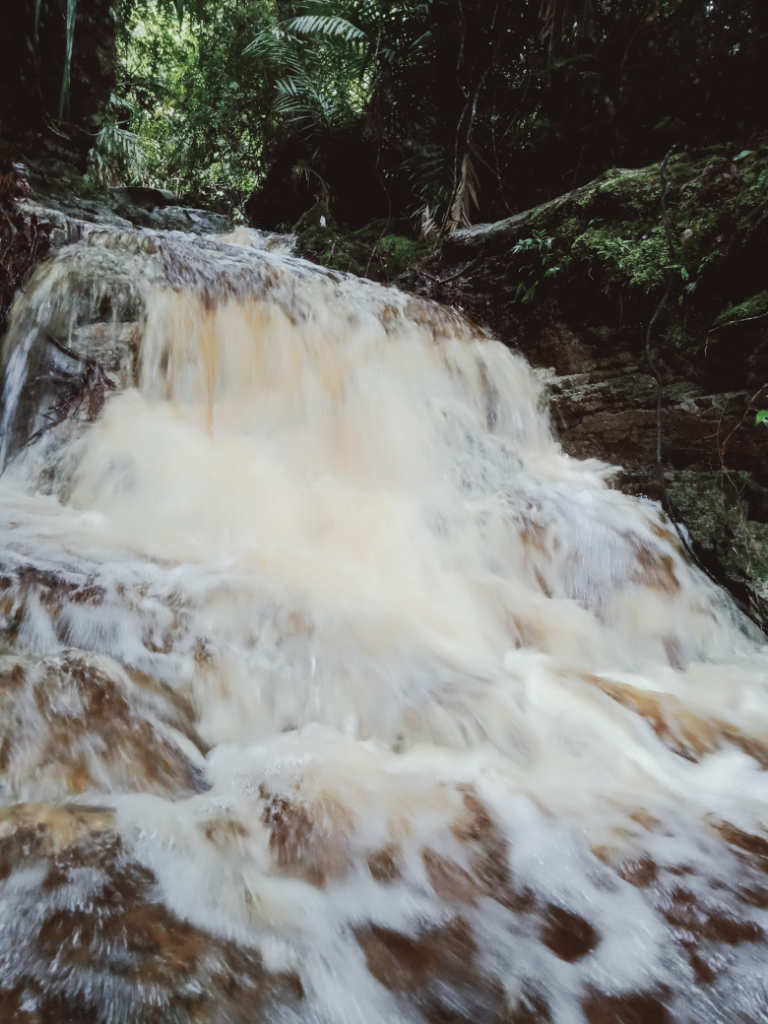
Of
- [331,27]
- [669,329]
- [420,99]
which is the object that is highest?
[331,27]

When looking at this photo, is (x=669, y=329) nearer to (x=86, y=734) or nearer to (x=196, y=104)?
(x=86, y=734)

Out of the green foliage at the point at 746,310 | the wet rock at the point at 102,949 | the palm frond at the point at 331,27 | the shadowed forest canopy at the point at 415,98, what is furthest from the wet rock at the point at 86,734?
the palm frond at the point at 331,27

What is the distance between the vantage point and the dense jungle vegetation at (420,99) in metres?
5.79

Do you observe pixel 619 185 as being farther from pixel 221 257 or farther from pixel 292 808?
pixel 292 808

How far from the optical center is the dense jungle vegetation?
579cm

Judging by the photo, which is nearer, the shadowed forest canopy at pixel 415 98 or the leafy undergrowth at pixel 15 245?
the leafy undergrowth at pixel 15 245

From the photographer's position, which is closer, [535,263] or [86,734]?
[86,734]

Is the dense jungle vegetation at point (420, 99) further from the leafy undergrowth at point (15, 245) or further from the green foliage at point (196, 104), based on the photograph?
the leafy undergrowth at point (15, 245)

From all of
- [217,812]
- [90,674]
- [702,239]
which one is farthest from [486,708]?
[702,239]

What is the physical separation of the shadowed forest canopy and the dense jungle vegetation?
22mm

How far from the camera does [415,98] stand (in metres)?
7.90

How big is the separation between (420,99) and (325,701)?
8812mm

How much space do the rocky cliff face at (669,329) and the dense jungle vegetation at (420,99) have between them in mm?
930

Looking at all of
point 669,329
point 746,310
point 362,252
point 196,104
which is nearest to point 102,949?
point 746,310
